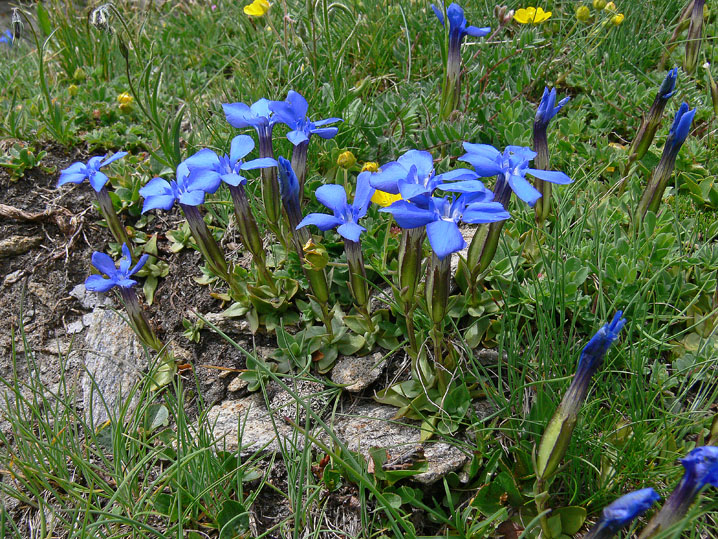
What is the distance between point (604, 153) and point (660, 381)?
3.99 feet

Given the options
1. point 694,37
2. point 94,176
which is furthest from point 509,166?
point 694,37

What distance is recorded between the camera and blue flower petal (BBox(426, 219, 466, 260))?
1371 mm

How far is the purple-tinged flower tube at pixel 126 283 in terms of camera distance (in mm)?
2119

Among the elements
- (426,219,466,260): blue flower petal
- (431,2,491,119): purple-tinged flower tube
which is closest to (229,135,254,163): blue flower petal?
(426,219,466,260): blue flower petal

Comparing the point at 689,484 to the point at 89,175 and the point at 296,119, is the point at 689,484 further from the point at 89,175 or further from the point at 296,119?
the point at 89,175

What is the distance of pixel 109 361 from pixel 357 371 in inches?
44.8

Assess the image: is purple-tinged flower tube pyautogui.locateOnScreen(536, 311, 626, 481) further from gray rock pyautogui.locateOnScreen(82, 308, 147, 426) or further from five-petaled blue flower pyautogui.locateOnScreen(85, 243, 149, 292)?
gray rock pyautogui.locateOnScreen(82, 308, 147, 426)

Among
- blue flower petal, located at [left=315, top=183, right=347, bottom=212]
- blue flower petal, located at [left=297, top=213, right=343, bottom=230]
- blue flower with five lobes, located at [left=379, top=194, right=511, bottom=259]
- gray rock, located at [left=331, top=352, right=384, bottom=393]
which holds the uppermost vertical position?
blue flower with five lobes, located at [left=379, top=194, right=511, bottom=259]

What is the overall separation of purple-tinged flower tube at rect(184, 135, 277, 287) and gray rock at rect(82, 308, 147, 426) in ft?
2.59

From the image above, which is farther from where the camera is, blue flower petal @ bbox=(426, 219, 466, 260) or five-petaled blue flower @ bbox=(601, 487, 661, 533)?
blue flower petal @ bbox=(426, 219, 466, 260)

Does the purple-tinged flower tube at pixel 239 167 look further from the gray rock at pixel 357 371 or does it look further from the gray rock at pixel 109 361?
the gray rock at pixel 109 361

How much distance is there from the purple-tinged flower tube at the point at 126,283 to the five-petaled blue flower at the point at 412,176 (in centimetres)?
100

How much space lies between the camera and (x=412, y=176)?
5.39ft

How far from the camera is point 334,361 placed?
7.57 ft
